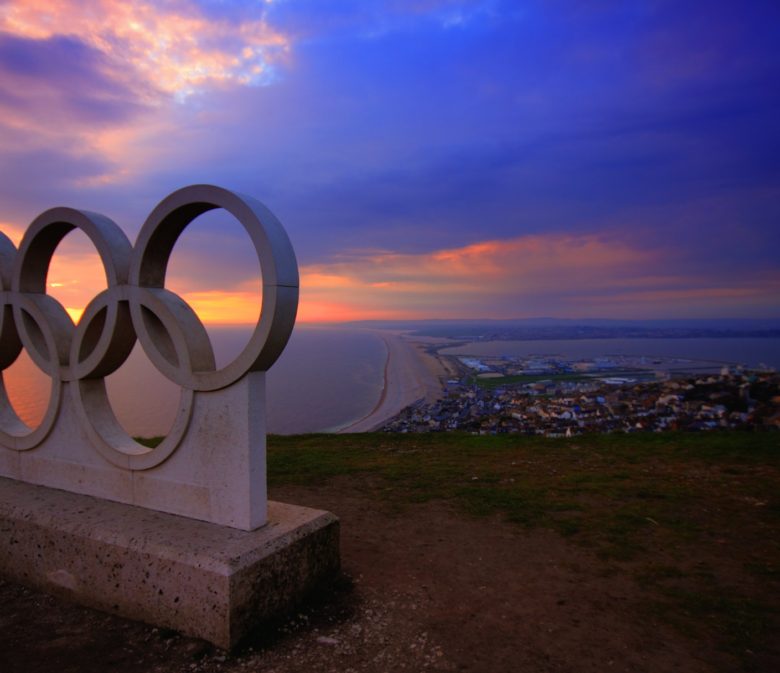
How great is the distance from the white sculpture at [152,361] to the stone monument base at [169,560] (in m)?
0.29

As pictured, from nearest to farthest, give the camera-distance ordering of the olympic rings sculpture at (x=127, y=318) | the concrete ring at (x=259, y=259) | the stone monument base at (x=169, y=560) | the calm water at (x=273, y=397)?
the stone monument base at (x=169, y=560) < the concrete ring at (x=259, y=259) < the olympic rings sculpture at (x=127, y=318) < the calm water at (x=273, y=397)

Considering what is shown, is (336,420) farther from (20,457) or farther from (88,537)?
(88,537)

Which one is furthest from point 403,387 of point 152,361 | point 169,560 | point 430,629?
point 169,560

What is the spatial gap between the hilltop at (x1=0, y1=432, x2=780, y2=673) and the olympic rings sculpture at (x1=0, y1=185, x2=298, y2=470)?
177cm

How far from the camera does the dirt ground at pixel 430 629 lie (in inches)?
151

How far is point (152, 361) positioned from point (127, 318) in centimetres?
59

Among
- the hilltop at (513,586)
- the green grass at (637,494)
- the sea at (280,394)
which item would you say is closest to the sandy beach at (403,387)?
the sea at (280,394)

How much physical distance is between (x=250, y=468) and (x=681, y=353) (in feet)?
167

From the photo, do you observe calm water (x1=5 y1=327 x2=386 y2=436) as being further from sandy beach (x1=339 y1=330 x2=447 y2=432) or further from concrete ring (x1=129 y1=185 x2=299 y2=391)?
concrete ring (x1=129 y1=185 x2=299 y2=391)

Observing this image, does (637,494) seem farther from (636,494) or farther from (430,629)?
(430,629)

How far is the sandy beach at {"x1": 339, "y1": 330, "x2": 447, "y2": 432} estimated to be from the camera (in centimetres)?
2027

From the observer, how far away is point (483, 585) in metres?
4.99

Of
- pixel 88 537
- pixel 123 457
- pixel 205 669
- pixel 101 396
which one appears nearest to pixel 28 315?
pixel 101 396

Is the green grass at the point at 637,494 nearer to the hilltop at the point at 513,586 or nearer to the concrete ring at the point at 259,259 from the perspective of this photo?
the hilltop at the point at 513,586
